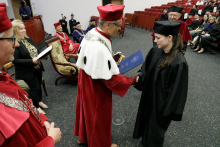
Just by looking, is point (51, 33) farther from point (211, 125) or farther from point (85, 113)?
point (211, 125)

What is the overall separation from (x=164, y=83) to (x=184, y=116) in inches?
54.1

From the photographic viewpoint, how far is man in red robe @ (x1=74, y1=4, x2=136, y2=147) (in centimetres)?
106

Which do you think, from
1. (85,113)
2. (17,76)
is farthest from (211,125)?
(17,76)

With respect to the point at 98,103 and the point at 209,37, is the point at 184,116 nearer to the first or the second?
the point at 98,103

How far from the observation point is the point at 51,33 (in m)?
8.47

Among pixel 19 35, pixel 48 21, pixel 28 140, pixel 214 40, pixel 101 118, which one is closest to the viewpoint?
pixel 28 140

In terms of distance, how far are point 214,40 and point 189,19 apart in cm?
257

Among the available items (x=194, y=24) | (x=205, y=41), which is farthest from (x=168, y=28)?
(x=194, y=24)

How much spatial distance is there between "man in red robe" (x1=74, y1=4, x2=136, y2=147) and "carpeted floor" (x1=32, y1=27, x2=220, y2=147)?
1.62ft

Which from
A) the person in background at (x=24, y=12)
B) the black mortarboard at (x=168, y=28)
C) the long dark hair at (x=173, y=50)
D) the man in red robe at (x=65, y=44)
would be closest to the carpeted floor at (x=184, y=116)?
the man in red robe at (x=65, y=44)

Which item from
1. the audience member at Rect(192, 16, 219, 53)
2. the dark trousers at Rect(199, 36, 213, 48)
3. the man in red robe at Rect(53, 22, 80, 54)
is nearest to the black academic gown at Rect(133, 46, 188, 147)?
the man in red robe at Rect(53, 22, 80, 54)

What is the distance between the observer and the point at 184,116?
225cm

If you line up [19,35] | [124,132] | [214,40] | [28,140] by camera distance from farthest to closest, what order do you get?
1. [214,40]
2. [124,132]
3. [19,35]
4. [28,140]

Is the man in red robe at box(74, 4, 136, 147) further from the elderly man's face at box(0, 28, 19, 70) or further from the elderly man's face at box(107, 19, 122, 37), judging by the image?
the elderly man's face at box(0, 28, 19, 70)
